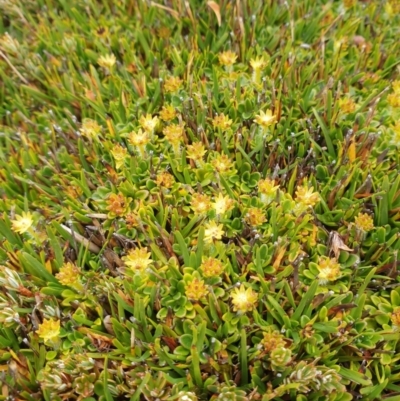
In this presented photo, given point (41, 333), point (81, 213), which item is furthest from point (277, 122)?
point (41, 333)

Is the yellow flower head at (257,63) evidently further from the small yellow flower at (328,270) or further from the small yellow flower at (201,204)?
the small yellow flower at (328,270)

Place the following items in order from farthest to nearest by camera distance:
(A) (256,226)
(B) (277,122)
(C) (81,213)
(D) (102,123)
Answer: (D) (102,123)
(B) (277,122)
(C) (81,213)
(A) (256,226)

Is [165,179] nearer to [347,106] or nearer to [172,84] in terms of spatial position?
[172,84]

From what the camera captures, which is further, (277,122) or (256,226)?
(277,122)

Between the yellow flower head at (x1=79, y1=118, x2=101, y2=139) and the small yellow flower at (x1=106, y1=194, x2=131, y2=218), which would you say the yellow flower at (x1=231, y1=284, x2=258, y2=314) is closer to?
the small yellow flower at (x1=106, y1=194, x2=131, y2=218)

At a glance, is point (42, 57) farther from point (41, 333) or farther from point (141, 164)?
point (41, 333)

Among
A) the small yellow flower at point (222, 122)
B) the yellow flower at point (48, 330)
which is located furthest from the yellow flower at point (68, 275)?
the small yellow flower at point (222, 122)

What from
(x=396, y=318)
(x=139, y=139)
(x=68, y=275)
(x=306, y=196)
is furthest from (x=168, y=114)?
(x=396, y=318)
